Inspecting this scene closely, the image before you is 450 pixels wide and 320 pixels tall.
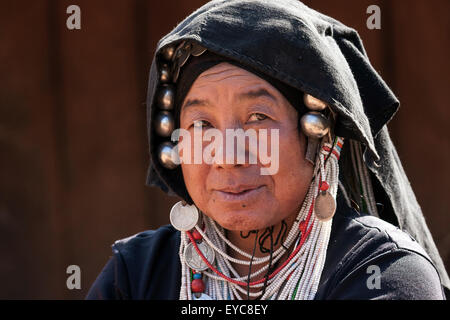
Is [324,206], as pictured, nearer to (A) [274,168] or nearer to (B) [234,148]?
(A) [274,168]

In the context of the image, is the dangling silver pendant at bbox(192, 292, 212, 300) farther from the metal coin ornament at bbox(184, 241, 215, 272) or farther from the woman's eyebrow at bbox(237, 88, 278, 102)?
the woman's eyebrow at bbox(237, 88, 278, 102)

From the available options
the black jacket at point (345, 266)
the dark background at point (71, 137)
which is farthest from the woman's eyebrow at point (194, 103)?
the dark background at point (71, 137)

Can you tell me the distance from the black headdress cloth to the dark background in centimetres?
159

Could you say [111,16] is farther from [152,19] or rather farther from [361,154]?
[361,154]

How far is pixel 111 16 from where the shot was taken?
3893mm

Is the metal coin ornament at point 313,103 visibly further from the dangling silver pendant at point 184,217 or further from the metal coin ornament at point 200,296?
the metal coin ornament at point 200,296

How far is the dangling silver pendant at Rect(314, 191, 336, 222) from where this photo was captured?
2.10 meters

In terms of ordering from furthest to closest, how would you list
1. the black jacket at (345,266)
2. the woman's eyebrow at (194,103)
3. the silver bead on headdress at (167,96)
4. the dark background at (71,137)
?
the dark background at (71,137) < the silver bead on headdress at (167,96) < the woman's eyebrow at (194,103) < the black jacket at (345,266)

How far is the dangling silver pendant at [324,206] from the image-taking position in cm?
210

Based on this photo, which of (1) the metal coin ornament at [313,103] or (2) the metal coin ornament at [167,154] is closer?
(1) the metal coin ornament at [313,103]

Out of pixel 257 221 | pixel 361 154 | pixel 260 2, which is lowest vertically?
pixel 257 221

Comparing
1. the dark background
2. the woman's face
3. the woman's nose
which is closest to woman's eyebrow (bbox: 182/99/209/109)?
the woman's face
